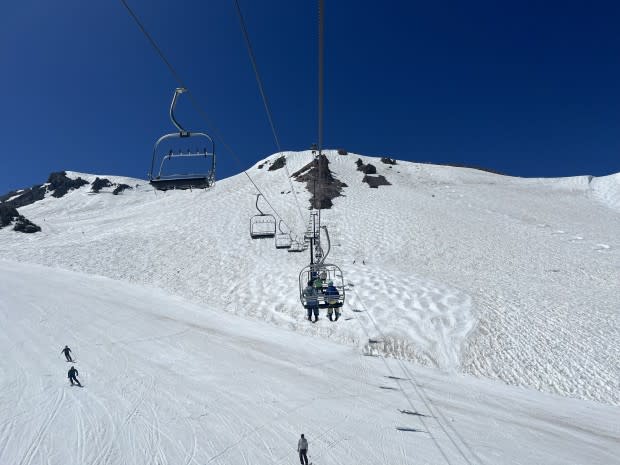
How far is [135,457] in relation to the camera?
9.68m

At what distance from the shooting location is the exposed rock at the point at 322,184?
145 feet

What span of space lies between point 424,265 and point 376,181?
28725mm

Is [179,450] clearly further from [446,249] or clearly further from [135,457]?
[446,249]

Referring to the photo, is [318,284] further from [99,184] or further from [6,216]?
[99,184]

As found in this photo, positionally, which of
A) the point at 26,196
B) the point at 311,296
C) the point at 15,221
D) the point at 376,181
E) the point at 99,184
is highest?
the point at 99,184

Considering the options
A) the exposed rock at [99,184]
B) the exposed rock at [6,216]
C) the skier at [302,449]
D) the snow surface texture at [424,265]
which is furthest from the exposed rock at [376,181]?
the exposed rock at [99,184]

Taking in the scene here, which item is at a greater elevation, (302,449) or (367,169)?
(367,169)

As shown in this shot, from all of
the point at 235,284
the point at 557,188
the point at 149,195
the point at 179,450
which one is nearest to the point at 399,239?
the point at 235,284

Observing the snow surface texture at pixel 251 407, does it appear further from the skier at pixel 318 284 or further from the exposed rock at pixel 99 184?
the exposed rock at pixel 99 184

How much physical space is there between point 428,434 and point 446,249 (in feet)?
71.1

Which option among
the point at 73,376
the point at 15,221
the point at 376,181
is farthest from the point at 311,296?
the point at 15,221

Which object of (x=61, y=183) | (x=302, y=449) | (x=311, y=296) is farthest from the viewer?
(x=61, y=183)

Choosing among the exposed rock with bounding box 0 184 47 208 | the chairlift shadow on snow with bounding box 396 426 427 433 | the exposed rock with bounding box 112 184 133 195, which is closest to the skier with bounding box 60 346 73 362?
the chairlift shadow on snow with bounding box 396 426 427 433

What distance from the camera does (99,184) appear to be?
85188mm
